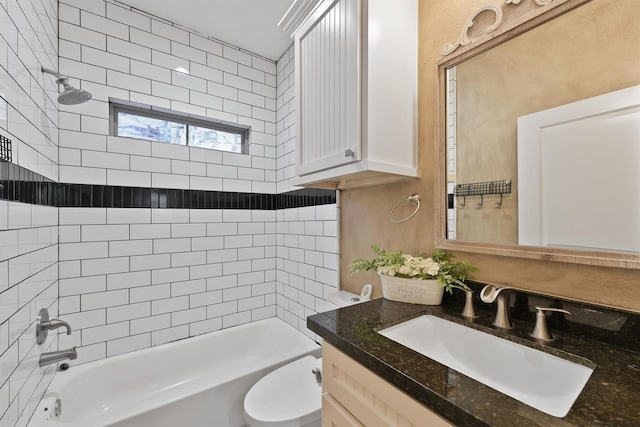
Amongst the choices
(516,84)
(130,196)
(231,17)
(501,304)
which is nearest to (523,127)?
(516,84)

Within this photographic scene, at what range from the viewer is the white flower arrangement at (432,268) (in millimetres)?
1118

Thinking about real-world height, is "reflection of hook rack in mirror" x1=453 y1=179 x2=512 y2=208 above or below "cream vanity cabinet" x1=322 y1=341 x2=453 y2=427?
above

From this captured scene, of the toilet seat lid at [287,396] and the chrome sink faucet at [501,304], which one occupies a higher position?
the chrome sink faucet at [501,304]

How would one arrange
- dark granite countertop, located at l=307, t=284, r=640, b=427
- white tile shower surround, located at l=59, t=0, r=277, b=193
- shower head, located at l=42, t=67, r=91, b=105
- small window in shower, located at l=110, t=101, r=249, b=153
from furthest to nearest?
small window in shower, located at l=110, t=101, r=249, b=153 → white tile shower surround, located at l=59, t=0, r=277, b=193 → shower head, located at l=42, t=67, r=91, b=105 → dark granite countertop, located at l=307, t=284, r=640, b=427

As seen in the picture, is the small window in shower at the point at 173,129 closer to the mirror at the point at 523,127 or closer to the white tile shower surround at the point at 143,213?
the white tile shower surround at the point at 143,213

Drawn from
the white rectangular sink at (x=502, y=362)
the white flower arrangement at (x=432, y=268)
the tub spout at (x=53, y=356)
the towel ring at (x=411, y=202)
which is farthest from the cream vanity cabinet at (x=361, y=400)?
the tub spout at (x=53, y=356)

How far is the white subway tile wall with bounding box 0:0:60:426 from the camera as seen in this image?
1022 mm

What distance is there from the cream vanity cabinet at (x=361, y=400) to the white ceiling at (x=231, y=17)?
2210 mm

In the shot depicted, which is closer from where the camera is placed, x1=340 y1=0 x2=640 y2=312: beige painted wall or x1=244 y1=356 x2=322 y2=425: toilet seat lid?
x1=340 y1=0 x2=640 y2=312: beige painted wall

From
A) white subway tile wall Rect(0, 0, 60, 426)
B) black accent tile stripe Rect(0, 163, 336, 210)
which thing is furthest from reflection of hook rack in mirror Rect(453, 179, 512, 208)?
white subway tile wall Rect(0, 0, 60, 426)

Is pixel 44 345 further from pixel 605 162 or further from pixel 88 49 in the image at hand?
pixel 605 162

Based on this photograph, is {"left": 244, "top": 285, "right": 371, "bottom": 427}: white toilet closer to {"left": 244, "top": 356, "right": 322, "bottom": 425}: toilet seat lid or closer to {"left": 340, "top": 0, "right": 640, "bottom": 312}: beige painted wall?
{"left": 244, "top": 356, "right": 322, "bottom": 425}: toilet seat lid

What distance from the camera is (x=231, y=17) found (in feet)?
6.92

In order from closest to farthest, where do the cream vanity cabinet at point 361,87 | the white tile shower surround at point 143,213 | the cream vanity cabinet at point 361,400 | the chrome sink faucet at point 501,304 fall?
the cream vanity cabinet at point 361,400, the chrome sink faucet at point 501,304, the cream vanity cabinet at point 361,87, the white tile shower surround at point 143,213
